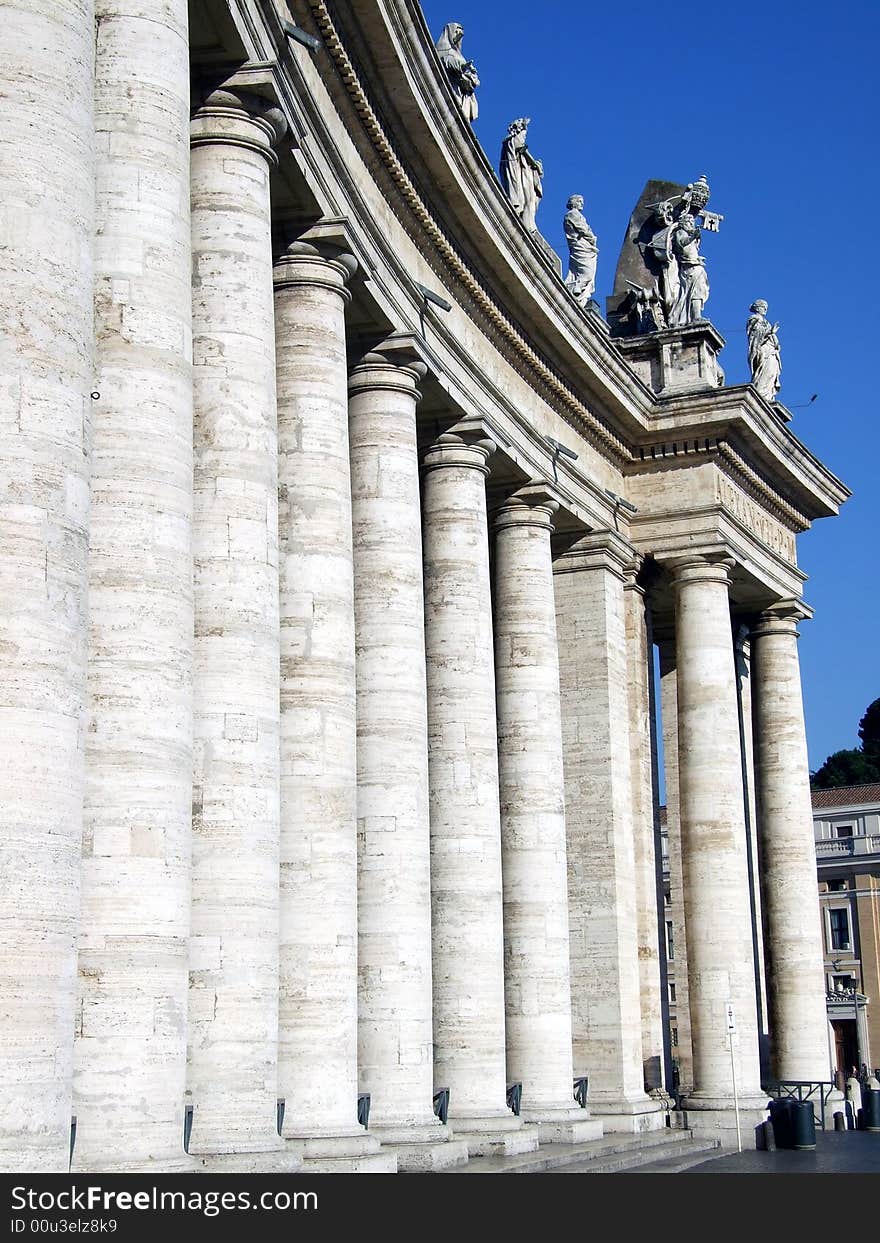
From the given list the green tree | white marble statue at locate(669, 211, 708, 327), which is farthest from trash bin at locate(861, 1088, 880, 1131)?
the green tree

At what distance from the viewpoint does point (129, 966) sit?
20125mm

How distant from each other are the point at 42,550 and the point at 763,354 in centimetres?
4931

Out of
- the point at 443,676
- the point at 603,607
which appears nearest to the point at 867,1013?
the point at 603,607

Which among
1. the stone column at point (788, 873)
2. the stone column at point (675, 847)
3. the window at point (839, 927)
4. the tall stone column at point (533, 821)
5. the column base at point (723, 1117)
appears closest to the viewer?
the tall stone column at point (533, 821)

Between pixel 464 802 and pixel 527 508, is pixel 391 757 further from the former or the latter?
pixel 527 508

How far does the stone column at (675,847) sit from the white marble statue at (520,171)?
1784 centimetres

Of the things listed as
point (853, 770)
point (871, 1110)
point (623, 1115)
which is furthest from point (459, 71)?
point (853, 770)

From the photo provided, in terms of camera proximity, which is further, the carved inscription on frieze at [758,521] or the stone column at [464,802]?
the carved inscription on frieze at [758,521]

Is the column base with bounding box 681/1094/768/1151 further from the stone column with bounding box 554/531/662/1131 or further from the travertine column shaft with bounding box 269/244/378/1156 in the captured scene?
the travertine column shaft with bounding box 269/244/378/1156

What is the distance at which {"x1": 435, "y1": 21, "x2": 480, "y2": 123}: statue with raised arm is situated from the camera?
4231 centimetres

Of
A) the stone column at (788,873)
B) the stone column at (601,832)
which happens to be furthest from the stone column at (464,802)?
the stone column at (788,873)

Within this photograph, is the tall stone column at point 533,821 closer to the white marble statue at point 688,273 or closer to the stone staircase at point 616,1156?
the stone staircase at point 616,1156

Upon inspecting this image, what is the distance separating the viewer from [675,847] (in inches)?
2466

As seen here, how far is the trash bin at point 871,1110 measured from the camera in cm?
5709
